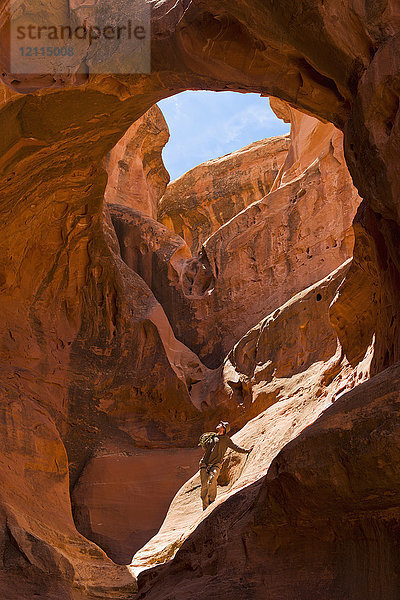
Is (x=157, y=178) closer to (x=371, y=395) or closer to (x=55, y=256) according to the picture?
(x=55, y=256)

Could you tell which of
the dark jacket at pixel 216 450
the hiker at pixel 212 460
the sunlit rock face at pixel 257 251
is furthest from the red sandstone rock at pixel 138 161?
the dark jacket at pixel 216 450

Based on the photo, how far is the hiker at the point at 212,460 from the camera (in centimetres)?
994

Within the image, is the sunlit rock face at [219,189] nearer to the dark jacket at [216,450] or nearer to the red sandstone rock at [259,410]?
the red sandstone rock at [259,410]

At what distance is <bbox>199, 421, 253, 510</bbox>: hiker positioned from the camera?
32.6 ft

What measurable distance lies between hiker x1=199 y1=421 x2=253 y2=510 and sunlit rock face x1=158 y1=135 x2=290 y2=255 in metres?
15.1

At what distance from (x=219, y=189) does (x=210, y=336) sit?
9747 millimetres

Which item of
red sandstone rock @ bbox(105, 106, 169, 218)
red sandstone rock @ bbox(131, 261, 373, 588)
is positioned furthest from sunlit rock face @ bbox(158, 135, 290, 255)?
red sandstone rock @ bbox(131, 261, 373, 588)

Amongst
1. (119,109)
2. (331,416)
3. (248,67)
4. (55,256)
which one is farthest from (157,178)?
(331,416)

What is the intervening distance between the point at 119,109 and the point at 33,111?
1.41 m

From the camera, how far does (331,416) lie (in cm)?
617

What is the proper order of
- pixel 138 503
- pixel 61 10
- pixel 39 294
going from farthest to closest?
Answer: pixel 39 294 < pixel 138 503 < pixel 61 10

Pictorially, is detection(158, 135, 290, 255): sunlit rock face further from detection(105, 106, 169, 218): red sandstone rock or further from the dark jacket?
the dark jacket

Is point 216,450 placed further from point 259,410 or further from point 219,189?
point 219,189

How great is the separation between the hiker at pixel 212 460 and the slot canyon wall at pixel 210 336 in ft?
0.85
